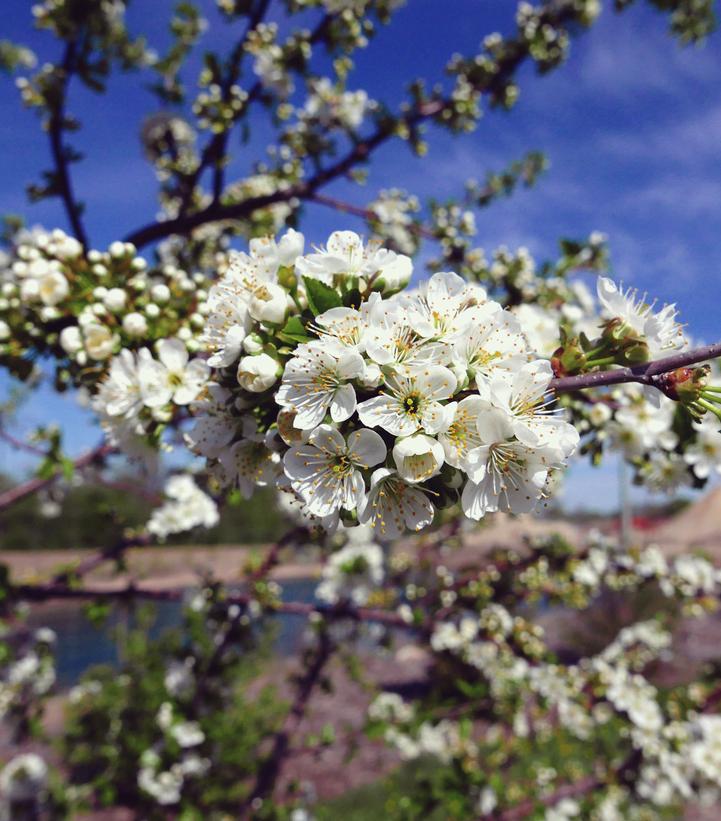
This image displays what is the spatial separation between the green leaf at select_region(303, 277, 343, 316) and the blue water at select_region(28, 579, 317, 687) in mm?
8292

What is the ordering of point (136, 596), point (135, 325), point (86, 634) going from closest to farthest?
point (135, 325) < point (136, 596) < point (86, 634)

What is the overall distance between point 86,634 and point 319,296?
14.9m

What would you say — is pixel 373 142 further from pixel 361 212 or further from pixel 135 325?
pixel 135 325

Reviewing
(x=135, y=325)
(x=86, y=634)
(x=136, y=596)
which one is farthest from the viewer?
(x=86, y=634)

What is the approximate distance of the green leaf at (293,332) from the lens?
104 cm

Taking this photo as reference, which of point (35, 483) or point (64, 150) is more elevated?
point (64, 150)

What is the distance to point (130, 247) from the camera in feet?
5.62

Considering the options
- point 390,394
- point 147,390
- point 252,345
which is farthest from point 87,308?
point 390,394

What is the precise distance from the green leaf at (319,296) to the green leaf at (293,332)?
42 mm

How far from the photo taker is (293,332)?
105 centimetres

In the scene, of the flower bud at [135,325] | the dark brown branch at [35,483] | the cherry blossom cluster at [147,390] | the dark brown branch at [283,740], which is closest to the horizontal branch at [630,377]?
the cherry blossom cluster at [147,390]

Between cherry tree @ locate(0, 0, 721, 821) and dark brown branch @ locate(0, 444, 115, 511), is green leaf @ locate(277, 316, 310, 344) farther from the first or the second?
dark brown branch @ locate(0, 444, 115, 511)

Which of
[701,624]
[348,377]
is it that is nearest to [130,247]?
[348,377]

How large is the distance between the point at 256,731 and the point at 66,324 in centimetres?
640
